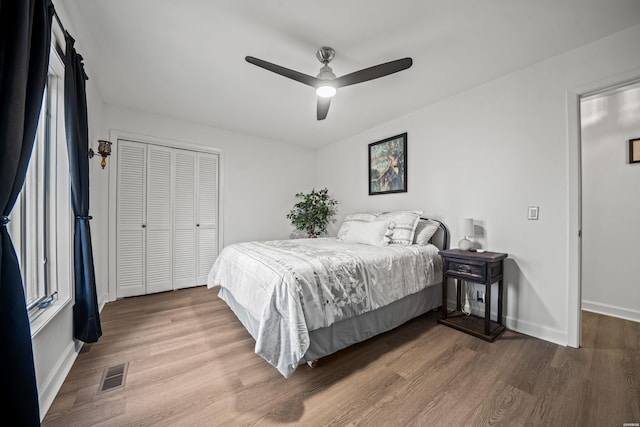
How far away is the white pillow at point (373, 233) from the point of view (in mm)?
2889

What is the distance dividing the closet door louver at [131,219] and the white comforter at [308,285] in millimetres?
1640

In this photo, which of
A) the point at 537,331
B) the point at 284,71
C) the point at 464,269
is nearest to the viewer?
the point at 284,71

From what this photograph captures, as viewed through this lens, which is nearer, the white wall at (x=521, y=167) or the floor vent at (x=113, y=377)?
the floor vent at (x=113, y=377)

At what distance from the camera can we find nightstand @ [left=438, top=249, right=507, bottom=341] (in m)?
2.16

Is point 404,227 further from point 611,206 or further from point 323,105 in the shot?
point 611,206

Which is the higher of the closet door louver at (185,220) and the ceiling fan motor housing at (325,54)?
the ceiling fan motor housing at (325,54)

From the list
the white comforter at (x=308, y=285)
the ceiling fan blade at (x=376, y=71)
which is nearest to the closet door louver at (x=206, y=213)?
the white comforter at (x=308, y=285)

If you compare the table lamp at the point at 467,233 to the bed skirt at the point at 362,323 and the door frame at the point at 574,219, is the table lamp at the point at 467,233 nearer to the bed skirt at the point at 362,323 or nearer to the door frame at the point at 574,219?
the bed skirt at the point at 362,323

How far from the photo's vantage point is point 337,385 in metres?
1.60

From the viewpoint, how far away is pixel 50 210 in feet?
5.85

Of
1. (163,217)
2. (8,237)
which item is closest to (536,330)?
(8,237)

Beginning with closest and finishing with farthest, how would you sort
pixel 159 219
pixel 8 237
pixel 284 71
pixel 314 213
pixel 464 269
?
pixel 8 237, pixel 284 71, pixel 464 269, pixel 159 219, pixel 314 213

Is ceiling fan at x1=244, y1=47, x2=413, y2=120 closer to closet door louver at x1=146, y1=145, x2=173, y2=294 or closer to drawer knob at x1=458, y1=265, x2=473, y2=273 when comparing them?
drawer knob at x1=458, y1=265, x2=473, y2=273

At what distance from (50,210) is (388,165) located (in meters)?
3.60
